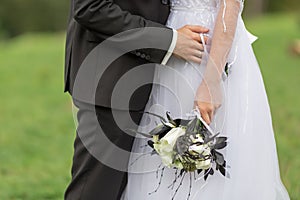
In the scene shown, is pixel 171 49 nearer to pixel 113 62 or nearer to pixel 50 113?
pixel 113 62

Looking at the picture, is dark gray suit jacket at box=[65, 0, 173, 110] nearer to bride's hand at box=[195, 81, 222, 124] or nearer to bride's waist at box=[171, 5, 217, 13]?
bride's waist at box=[171, 5, 217, 13]

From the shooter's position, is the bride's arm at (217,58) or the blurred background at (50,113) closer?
the bride's arm at (217,58)

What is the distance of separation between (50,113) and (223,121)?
4.42 m

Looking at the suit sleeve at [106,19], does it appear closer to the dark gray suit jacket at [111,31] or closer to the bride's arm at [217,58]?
the dark gray suit jacket at [111,31]

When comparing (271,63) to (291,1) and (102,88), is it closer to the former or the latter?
(102,88)

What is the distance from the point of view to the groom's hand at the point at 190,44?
2.69 m

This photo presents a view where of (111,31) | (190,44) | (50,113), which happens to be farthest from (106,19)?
(50,113)

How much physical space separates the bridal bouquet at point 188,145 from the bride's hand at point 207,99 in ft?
0.12

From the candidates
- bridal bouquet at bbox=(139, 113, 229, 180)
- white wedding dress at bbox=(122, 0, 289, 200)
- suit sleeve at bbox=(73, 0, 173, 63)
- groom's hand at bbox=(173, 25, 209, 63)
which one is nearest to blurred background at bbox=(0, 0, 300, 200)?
white wedding dress at bbox=(122, 0, 289, 200)

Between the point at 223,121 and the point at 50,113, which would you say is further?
the point at 50,113

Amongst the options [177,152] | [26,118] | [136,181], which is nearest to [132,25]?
[177,152]

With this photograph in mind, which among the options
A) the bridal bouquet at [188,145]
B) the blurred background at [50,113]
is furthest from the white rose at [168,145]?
the blurred background at [50,113]

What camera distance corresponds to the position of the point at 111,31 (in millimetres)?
Result: 2611

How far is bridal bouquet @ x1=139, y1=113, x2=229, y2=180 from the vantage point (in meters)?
2.61
